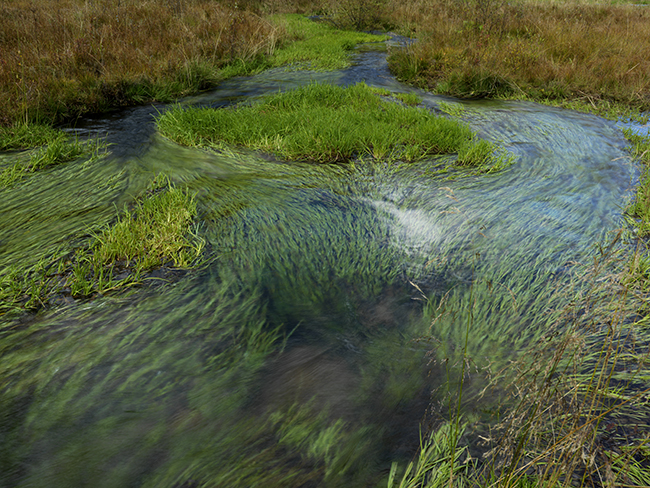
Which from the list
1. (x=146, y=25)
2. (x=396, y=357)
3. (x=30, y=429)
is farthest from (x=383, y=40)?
(x=30, y=429)

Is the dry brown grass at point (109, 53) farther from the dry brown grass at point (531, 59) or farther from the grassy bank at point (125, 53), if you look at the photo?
the dry brown grass at point (531, 59)

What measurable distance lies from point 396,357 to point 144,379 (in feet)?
5.66

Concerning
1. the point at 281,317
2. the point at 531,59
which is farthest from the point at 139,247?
the point at 531,59

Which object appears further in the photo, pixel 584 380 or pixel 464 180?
pixel 464 180

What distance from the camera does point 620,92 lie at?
7945mm

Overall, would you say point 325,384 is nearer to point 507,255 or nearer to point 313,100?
point 507,255

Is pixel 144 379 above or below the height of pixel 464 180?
below

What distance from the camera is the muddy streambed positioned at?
6.92 ft

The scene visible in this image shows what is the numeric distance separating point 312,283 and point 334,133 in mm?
2781

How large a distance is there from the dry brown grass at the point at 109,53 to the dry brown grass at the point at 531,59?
4.87 meters

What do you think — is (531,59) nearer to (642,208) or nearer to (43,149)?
(642,208)

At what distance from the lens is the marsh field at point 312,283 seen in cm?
202

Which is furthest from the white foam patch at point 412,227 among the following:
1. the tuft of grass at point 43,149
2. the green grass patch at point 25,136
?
the green grass patch at point 25,136

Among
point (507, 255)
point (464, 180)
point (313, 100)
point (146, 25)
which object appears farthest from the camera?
point (146, 25)
